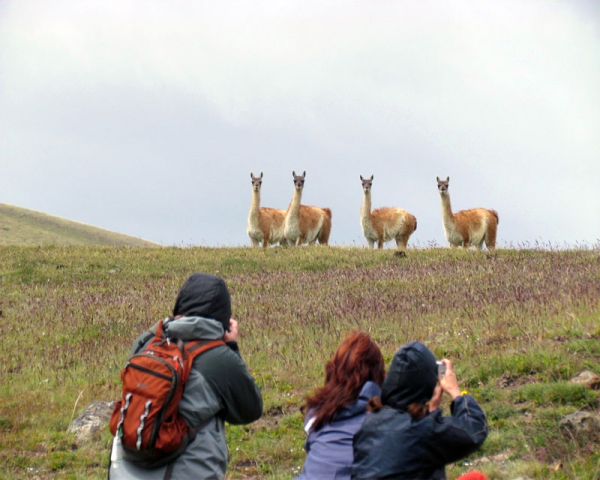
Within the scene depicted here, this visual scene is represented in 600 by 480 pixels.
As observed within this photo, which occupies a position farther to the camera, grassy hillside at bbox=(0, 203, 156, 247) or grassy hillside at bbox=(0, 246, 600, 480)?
grassy hillside at bbox=(0, 203, 156, 247)

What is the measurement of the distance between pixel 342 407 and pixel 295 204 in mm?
23109

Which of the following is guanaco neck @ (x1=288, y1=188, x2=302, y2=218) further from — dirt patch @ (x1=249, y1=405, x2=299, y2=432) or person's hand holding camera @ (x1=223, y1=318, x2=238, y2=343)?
person's hand holding camera @ (x1=223, y1=318, x2=238, y2=343)

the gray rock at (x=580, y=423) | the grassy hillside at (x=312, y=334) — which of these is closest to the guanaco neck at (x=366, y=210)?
the grassy hillside at (x=312, y=334)

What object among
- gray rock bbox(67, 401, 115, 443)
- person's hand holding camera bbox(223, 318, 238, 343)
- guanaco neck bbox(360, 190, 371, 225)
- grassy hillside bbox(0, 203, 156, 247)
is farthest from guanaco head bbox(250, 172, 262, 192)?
grassy hillside bbox(0, 203, 156, 247)

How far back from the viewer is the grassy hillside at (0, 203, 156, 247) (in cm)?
7938

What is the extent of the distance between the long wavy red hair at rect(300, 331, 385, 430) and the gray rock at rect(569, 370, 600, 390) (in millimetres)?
3850

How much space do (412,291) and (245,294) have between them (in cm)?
389

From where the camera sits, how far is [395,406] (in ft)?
13.6

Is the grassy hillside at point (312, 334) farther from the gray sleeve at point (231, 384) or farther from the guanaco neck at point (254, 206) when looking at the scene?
the guanaco neck at point (254, 206)

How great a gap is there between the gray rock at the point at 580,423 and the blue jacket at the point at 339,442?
2897 mm

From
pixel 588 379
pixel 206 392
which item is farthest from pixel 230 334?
pixel 588 379

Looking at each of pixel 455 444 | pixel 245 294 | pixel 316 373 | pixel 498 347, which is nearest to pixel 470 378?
pixel 498 347

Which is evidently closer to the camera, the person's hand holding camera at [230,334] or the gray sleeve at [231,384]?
the gray sleeve at [231,384]

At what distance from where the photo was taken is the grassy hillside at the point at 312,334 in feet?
24.3
